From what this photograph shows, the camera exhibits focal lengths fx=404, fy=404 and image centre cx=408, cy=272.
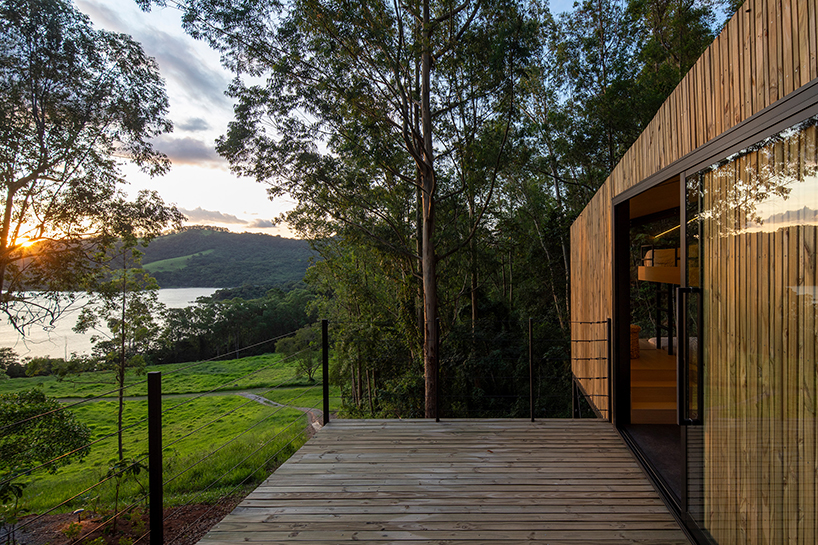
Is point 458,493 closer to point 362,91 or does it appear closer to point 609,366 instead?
point 609,366

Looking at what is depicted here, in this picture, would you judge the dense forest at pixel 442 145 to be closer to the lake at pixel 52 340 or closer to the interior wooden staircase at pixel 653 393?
the lake at pixel 52 340

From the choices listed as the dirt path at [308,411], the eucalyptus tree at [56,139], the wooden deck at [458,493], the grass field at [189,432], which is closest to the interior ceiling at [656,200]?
the wooden deck at [458,493]

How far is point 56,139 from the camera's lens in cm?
964

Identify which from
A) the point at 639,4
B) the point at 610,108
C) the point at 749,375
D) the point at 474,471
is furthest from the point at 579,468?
the point at 639,4

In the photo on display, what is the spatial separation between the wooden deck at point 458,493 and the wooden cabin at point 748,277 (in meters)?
0.33

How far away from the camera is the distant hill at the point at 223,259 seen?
20703 millimetres

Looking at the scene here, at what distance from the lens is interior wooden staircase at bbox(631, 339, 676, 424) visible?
11.9 feet

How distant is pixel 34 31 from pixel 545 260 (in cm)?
1400

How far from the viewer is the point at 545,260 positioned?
1261cm

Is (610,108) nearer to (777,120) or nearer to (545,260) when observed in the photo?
(545,260)

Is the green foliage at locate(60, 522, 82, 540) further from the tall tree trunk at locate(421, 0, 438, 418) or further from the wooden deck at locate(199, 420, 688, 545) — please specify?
the tall tree trunk at locate(421, 0, 438, 418)

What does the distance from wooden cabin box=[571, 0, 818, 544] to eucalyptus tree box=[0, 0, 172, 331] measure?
12105 millimetres

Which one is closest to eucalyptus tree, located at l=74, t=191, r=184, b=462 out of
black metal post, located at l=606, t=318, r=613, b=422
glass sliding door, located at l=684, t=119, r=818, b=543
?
black metal post, located at l=606, t=318, r=613, b=422

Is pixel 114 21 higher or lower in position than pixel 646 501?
higher
